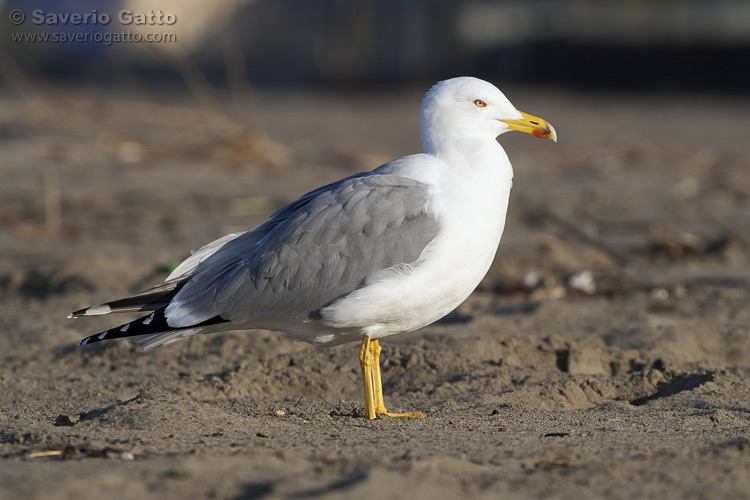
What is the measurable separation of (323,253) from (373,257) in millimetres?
246

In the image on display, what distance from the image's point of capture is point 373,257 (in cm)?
430

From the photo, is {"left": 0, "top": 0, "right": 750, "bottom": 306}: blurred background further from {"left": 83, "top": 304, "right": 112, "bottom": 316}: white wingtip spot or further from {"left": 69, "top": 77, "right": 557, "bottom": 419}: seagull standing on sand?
{"left": 69, "top": 77, "right": 557, "bottom": 419}: seagull standing on sand

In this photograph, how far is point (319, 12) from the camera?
91.9 ft

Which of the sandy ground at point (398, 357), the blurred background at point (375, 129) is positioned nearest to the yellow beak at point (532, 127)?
the sandy ground at point (398, 357)

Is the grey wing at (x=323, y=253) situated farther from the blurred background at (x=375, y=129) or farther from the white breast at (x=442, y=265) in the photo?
the blurred background at (x=375, y=129)

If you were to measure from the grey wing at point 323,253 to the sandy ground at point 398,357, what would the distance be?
1.61ft

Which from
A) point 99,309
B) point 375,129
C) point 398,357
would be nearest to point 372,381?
point 398,357

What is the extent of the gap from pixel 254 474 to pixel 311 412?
1414 mm

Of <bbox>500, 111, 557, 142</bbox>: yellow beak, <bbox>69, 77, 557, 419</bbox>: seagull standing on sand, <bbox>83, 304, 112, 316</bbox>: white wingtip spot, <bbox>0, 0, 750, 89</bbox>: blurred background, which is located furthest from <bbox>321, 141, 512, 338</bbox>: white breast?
<bbox>0, 0, 750, 89</bbox>: blurred background

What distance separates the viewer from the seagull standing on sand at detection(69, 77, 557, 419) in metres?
4.23

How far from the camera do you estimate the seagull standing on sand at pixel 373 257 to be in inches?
166

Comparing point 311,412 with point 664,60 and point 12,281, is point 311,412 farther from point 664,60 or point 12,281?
point 664,60

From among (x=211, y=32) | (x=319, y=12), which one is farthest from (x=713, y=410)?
(x=211, y=32)

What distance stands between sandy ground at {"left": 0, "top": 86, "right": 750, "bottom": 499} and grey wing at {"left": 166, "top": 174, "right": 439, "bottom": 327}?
49 cm
